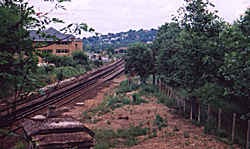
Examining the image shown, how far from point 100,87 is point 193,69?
23.0 m

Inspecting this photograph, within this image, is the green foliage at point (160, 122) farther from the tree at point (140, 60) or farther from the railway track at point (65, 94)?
the tree at point (140, 60)

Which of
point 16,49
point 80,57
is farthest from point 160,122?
point 80,57

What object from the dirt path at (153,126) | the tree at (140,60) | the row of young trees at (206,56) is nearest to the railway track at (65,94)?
the dirt path at (153,126)

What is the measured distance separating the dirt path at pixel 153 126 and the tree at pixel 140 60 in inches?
332

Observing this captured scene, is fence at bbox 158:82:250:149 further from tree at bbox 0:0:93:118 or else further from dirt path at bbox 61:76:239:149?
tree at bbox 0:0:93:118

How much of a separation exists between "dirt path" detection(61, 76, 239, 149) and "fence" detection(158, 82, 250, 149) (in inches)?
23.0

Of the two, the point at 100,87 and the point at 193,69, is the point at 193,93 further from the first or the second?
the point at 100,87

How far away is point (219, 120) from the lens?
49.5ft

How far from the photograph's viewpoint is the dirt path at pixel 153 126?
13616 millimetres

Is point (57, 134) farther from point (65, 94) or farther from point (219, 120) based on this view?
point (65, 94)

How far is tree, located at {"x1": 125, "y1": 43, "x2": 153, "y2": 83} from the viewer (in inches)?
1394

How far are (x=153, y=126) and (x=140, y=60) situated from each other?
18.5 meters

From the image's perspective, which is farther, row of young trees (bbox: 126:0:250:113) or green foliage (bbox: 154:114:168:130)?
green foliage (bbox: 154:114:168:130)

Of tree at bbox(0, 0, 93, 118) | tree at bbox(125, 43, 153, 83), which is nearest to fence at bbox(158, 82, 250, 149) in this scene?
tree at bbox(0, 0, 93, 118)
